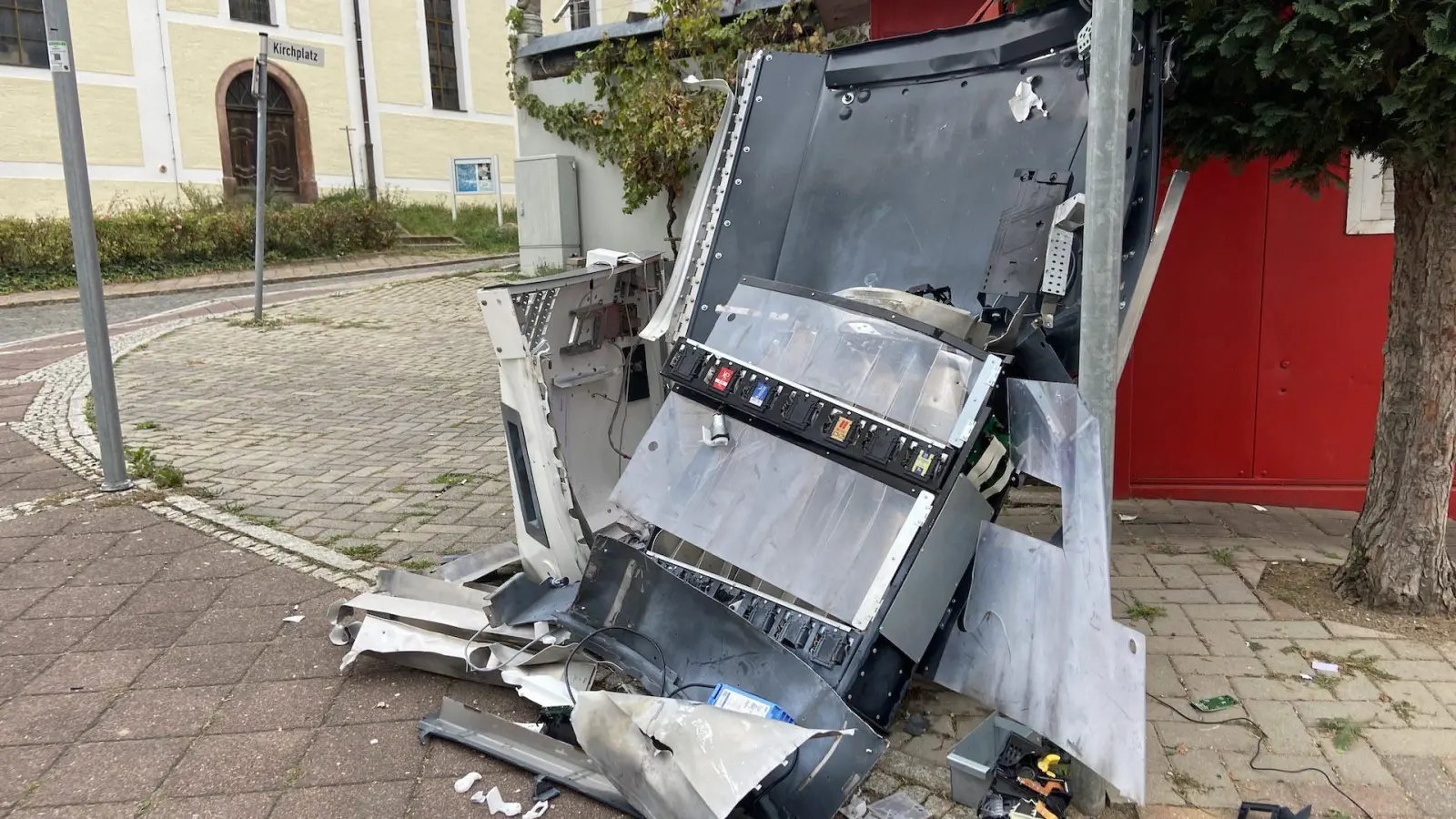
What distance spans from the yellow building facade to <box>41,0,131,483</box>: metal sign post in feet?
51.2

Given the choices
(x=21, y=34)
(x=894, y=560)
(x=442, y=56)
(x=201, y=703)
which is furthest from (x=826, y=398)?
(x=442, y=56)

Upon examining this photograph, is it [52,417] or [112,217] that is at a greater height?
[112,217]

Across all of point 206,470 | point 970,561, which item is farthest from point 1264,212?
point 206,470

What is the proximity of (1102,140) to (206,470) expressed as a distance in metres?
5.61

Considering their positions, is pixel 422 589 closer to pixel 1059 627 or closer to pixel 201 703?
pixel 201 703

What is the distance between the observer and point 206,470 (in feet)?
19.6

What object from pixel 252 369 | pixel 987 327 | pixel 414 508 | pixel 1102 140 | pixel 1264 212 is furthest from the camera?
pixel 252 369

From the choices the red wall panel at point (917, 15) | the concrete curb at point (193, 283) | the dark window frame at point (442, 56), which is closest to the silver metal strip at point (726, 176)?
the red wall panel at point (917, 15)

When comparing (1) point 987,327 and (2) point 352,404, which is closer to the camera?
(1) point 987,327

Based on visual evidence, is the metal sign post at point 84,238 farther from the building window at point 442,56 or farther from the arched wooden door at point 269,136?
the building window at point 442,56

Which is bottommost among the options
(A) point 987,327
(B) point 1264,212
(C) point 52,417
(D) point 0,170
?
(C) point 52,417

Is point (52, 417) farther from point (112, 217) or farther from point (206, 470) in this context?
point (112, 217)

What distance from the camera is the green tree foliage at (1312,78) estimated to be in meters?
2.88

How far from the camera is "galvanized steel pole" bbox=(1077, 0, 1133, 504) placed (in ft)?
7.68
